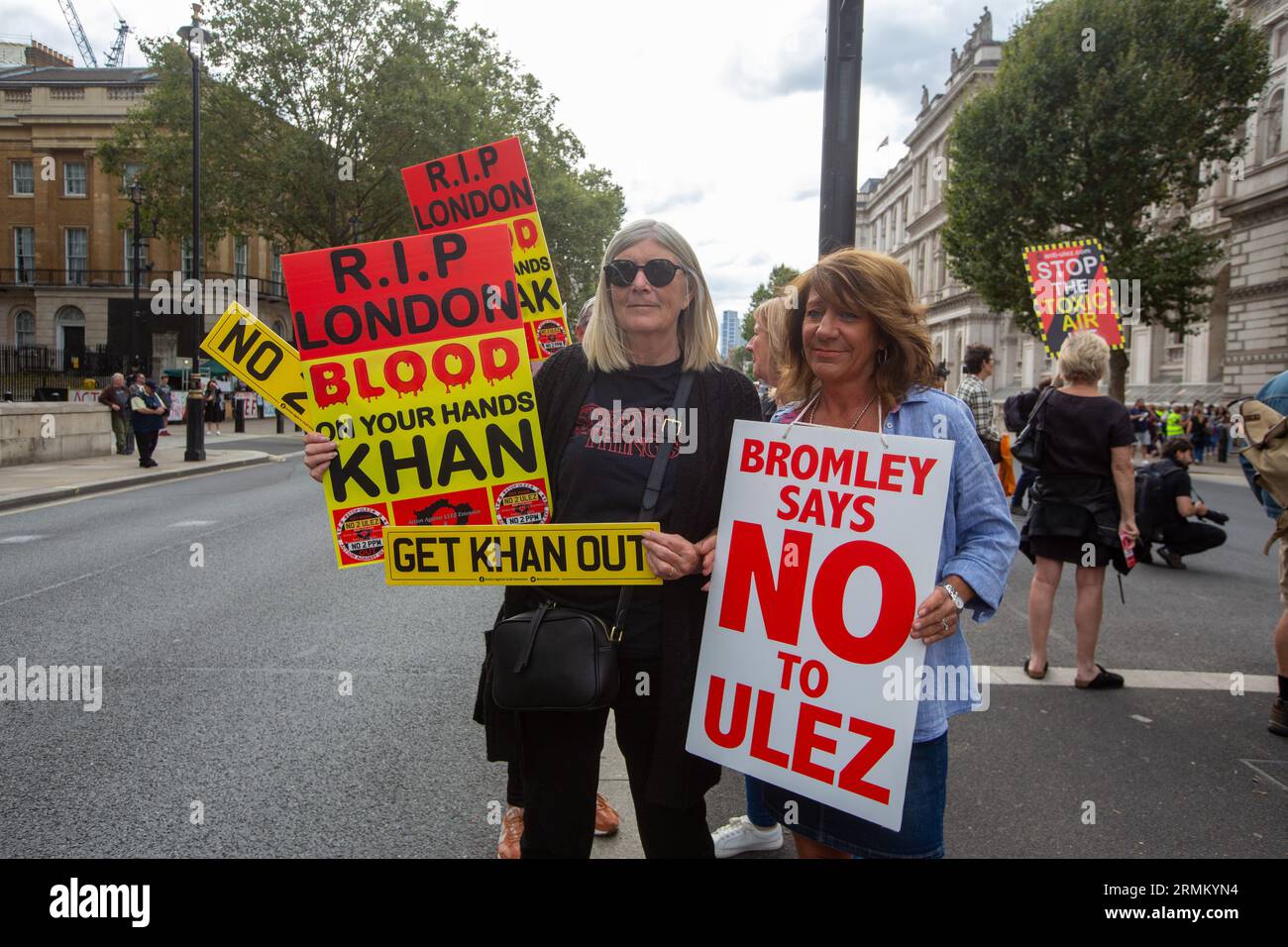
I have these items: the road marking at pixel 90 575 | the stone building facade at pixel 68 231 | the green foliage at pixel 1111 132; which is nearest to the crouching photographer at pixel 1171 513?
the road marking at pixel 90 575

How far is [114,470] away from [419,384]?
695 inches

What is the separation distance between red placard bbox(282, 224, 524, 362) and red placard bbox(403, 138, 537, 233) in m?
1.47

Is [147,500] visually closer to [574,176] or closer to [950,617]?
[950,617]

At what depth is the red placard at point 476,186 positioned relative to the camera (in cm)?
393

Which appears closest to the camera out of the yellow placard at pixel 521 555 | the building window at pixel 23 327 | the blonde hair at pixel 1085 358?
the yellow placard at pixel 521 555

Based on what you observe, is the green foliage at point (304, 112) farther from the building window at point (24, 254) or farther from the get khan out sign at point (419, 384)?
the get khan out sign at point (419, 384)

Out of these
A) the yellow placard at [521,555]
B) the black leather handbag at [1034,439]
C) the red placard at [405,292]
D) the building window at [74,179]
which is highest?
the building window at [74,179]

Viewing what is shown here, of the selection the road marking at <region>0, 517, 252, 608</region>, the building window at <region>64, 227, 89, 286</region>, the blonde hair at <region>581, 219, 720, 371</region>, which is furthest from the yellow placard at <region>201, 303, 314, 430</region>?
the building window at <region>64, 227, 89, 286</region>

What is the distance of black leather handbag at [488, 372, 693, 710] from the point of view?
2125 mm

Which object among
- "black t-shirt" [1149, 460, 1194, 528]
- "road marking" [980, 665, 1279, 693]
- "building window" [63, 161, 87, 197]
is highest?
"building window" [63, 161, 87, 197]

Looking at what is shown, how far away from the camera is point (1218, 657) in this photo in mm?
Result: 5820

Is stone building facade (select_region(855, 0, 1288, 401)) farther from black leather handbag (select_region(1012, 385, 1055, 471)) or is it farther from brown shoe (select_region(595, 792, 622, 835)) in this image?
brown shoe (select_region(595, 792, 622, 835))

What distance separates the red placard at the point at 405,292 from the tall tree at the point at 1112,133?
97.4ft
